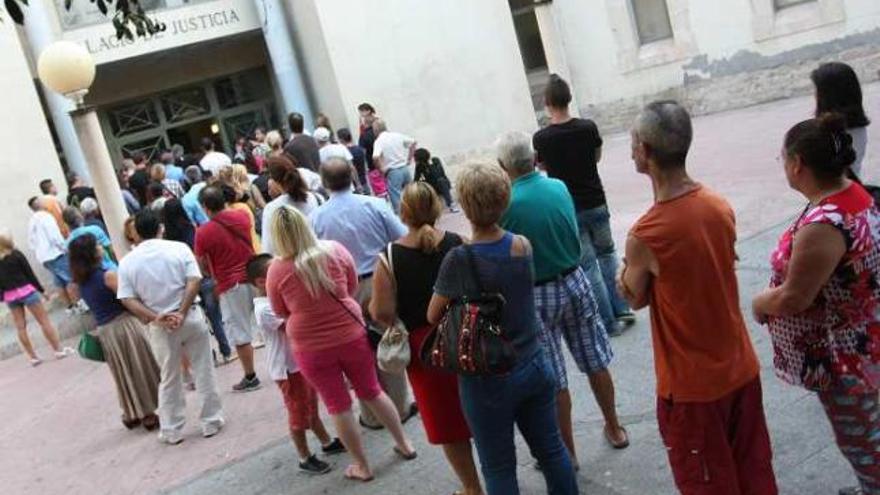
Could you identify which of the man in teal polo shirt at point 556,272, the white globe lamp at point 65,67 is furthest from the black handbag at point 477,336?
the white globe lamp at point 65,67

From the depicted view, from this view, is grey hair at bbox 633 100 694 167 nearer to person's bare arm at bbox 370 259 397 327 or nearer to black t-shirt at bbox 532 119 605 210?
person's bare arm at bbox 370 259 397 327

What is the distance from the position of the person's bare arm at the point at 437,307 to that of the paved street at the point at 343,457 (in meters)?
1.04

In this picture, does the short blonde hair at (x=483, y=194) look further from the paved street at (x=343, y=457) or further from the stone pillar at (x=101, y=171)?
the stone pillar at (x=101, y=171)

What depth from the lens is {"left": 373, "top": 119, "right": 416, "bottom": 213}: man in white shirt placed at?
40.0ft

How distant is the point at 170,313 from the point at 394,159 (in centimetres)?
632

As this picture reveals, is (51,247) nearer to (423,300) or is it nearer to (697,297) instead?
(423,300)

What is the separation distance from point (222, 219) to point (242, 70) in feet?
47.9

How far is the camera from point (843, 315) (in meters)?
3.08

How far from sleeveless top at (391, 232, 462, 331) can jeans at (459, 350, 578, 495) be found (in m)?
0.59

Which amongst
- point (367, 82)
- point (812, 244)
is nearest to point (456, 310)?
point (812, 244)

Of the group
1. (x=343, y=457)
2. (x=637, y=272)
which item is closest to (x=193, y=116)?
(x=343, y=457)

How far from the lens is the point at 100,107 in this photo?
19672 mm

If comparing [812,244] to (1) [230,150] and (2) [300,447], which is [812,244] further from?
(1) [230,150]

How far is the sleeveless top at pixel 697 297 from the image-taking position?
114 inches
